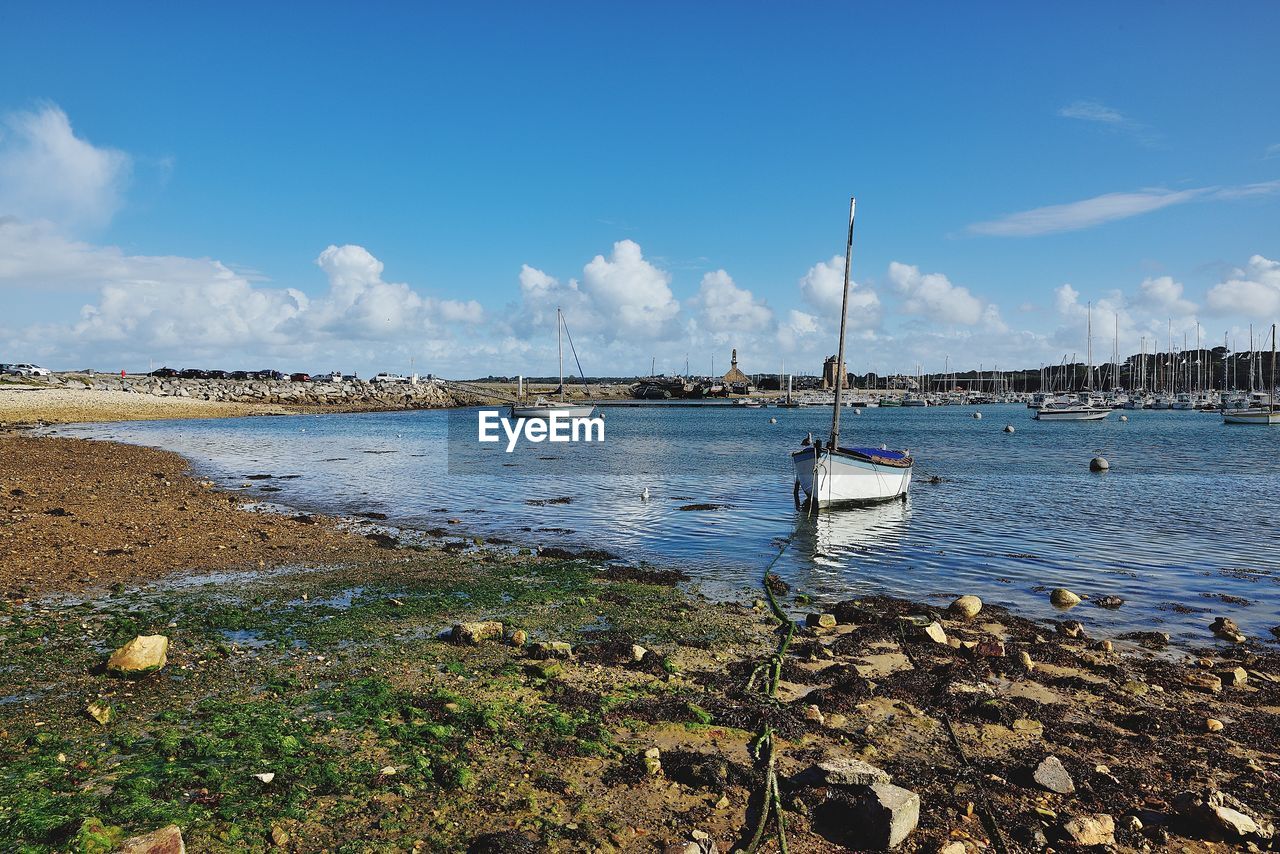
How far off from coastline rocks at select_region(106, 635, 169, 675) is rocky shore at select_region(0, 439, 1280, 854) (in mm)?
30

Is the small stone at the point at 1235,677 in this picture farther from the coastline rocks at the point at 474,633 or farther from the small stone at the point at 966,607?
the coastline rocks at the point at 474,633

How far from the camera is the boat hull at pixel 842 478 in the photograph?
28.7 metres

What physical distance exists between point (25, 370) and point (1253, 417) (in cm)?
18956

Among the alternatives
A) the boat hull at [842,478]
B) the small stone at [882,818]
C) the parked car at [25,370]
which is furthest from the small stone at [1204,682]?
the parked car at [25,370]

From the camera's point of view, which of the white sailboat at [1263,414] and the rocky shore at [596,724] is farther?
the white sailboat at [1263,414]

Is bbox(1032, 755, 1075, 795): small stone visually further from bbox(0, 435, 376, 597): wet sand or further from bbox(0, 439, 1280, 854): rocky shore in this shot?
bbox(0, 435, 376, 597): wet sand

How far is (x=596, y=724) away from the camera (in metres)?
8.77

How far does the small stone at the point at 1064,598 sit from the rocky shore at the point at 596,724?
209 centimetres

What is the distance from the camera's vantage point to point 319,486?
3488cm

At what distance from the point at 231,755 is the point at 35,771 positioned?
1638mm

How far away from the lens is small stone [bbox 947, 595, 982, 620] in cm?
1456

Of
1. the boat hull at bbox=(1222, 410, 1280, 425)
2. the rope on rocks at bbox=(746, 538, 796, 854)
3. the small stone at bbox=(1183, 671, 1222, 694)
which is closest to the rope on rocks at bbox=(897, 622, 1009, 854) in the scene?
the rope on rocks at bbox=(746, 538, 796, 854)

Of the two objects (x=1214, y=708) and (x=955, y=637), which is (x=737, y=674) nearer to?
(x=955, y=637)

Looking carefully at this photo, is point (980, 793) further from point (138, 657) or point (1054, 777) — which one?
point (138, 657)
